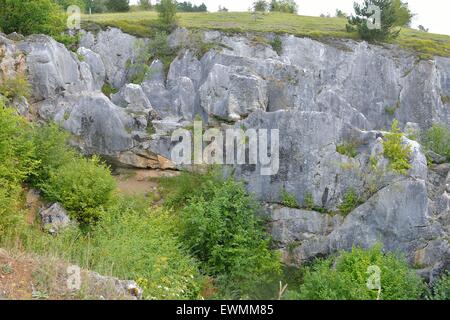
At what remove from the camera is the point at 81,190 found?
15.0 m

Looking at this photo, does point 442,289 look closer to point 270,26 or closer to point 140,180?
point 140,180

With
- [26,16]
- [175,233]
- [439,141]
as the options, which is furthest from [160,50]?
[439,141]

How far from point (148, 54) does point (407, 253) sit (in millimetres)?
18282

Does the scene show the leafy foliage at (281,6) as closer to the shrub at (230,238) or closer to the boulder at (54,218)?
the shrub at (230,238)

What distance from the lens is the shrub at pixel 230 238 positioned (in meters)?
13.6

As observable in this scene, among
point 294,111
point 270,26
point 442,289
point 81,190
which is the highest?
point 270,26

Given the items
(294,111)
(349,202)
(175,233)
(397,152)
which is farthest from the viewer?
(294,111)

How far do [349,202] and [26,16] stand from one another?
677 inches

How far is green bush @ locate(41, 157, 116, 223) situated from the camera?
15.0 metres

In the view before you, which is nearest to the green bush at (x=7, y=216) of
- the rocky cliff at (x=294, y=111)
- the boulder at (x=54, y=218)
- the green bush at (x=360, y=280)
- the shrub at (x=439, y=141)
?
the boulder at (x=54, y=218)

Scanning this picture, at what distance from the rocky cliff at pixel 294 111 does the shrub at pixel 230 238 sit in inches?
45.4

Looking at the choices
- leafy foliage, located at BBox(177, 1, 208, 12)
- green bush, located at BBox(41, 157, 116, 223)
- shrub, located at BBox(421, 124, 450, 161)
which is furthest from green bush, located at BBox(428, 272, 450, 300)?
leafy foliage, located at BBox(177, 1, 208, 12)
